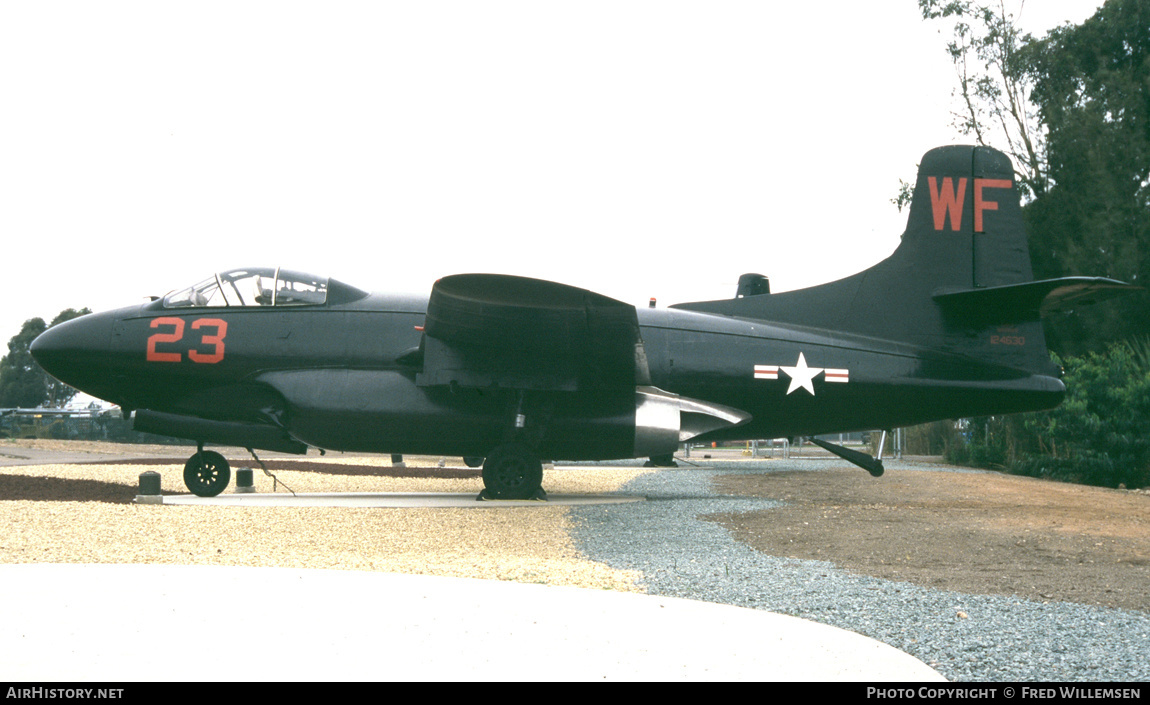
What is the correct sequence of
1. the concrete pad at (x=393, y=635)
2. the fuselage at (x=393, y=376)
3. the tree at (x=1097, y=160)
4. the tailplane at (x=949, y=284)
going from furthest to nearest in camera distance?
the tree at (x=1097, y=160), the tailplane at (x=949, y=284), the fuselage at (x=393, y=376), the concrete pad at (x=393, y=635)

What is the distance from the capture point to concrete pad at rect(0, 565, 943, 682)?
3135mm

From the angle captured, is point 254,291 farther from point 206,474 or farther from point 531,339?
point 531,339

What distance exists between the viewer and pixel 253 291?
11.5 m

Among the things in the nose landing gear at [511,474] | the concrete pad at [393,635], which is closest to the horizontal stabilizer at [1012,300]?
the nose landing gear at [511,474]

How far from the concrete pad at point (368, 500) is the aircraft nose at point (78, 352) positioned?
2039 mm

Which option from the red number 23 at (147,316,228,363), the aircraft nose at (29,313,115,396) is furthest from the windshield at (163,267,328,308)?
the aircraft nose at (29,313,115,396)

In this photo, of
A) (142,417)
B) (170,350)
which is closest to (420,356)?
(170,350)

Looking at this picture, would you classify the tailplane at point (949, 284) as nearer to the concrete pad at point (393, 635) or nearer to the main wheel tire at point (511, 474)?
the main wheel tire at point (511, 474)

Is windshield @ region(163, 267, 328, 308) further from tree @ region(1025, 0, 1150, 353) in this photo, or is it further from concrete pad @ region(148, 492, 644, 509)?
tree @ region(1025, 0, 1150, 353)

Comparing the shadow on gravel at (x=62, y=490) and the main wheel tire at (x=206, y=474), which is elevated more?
the main wheel tire at (x=206, y=474)

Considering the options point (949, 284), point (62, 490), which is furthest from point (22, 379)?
point (949, 284)

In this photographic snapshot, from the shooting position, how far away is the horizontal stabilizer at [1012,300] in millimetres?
11391

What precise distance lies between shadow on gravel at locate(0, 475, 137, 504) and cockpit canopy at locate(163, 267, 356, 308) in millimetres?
2790
